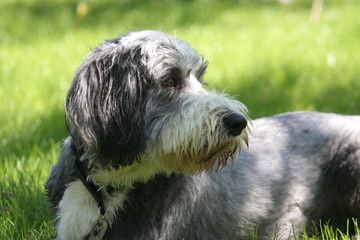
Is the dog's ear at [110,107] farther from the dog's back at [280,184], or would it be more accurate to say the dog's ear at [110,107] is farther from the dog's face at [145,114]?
the dog's back at [280,184]

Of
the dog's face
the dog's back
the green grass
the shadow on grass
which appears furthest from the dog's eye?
the shadow on grass

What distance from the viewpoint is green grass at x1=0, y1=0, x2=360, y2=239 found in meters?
4.81

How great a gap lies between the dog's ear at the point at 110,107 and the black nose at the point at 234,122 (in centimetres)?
51

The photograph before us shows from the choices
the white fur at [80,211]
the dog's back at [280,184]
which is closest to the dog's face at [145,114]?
the white fur at [80,211]

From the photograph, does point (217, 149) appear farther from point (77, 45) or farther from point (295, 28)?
point (295, 28)

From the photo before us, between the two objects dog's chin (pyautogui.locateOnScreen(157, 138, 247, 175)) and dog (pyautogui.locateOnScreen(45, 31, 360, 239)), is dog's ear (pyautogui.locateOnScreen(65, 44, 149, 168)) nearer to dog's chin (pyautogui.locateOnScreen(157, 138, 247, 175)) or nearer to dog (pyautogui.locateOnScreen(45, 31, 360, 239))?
dog (pyautogui.locateOnScreen(45, 31, 360, 239))

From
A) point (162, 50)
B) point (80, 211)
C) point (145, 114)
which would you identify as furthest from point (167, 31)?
point (80, 211)

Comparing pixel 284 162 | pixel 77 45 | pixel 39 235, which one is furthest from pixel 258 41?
pixel 39 235

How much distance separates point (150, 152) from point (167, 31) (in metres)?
1.63

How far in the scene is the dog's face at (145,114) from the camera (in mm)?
3037

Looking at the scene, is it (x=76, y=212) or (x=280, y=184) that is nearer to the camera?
(x=76, y=212)

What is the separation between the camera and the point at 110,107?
3051 millimetres

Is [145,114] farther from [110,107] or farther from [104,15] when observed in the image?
[104,15]

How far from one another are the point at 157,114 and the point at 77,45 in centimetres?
749
